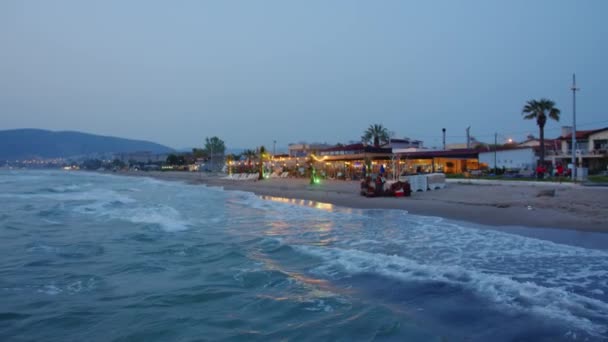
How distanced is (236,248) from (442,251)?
201 inches

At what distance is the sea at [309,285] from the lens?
5.62 meters

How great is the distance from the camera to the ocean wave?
225 inches

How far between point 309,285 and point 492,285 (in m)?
3.07

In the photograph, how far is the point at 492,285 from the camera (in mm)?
7098

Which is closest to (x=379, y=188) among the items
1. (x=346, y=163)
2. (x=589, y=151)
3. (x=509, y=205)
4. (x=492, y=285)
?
(x=509, y=205)

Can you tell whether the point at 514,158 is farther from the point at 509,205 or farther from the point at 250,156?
the point at 250,156

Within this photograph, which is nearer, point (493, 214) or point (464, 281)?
point (464, 281)

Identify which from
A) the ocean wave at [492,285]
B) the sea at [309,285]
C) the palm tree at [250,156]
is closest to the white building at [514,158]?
the sea at [309,285]

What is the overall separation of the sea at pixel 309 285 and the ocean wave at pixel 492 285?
3 centimetres

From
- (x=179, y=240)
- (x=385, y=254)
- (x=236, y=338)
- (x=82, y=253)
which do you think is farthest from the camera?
(x=179, y=240)

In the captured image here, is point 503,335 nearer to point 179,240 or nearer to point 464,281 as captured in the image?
point 464,281

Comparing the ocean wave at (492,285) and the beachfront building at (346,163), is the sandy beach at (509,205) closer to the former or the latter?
the ocean wave at (492,285)

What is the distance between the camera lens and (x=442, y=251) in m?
9.91

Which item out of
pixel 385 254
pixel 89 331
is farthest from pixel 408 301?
pixel 89 331
